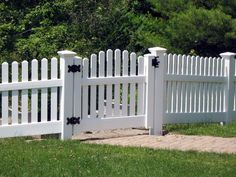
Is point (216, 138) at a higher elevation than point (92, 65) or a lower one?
lower

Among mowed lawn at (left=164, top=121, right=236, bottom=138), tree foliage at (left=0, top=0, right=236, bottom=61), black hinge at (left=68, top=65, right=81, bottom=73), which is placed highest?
tree foliage at (left=0, top=0, right=236, bottom=61)

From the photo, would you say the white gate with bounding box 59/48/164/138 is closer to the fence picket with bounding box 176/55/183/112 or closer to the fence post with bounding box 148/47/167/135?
the fence post with bounding box 148/47/167/135

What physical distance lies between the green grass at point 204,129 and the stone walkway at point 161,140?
373 mm

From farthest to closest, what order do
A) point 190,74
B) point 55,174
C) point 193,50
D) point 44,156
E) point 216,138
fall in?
1. point 193,50
2. point 190,74
3. point 216,138
4. point 44,156
5. point 55,174

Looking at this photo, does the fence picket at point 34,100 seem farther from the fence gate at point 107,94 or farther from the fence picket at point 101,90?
the fence picket at point 101,90

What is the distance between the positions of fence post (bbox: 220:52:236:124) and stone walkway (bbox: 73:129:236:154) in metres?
1.88

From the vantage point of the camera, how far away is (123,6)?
15.6 metres

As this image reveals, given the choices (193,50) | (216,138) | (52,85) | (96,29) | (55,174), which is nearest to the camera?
(55,174)

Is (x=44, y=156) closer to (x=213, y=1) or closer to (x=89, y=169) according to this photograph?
(x=89, y=169)

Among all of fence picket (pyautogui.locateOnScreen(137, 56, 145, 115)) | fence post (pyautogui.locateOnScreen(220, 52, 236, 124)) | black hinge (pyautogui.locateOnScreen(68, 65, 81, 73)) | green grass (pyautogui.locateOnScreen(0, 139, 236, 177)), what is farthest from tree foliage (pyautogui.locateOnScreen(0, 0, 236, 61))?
green grass (pyautogui.locateOnScreen(0, 139, 236, 177))

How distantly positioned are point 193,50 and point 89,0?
2.90m

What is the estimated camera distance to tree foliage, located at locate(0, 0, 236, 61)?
42.1 ft

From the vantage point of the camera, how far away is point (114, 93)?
940cm

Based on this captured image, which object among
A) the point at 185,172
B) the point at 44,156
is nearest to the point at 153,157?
the point at 185,172
